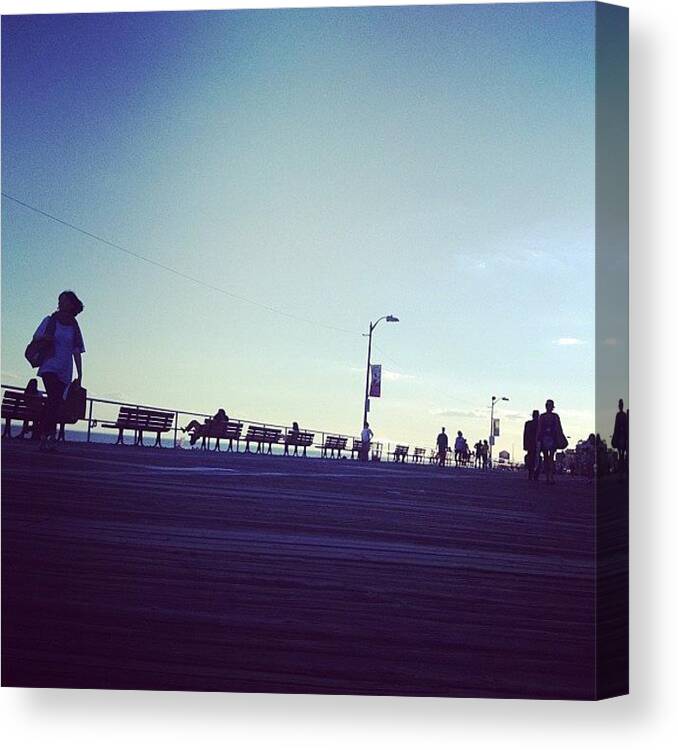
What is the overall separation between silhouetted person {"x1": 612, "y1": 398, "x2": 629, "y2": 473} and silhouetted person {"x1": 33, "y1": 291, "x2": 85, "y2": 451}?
393 cm

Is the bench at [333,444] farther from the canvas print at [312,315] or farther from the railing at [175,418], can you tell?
the canvas print at [312,315]

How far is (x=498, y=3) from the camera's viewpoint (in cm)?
555

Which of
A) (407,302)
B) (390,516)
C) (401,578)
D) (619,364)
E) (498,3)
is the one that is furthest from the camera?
(407,302)

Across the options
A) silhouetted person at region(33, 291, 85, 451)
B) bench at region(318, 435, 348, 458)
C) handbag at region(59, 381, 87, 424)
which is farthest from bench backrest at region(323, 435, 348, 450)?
silhouetted person at region(33, 291, 85, 451)

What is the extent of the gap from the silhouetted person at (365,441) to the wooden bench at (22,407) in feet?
32.8

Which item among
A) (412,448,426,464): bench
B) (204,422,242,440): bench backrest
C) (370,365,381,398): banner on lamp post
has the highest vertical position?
(370,365,381,398): banner on lamp post

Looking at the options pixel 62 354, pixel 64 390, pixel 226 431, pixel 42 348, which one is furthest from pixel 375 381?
pixel 42 348

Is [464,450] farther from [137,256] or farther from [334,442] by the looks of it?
[137,256]

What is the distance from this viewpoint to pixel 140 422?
46.6 ft

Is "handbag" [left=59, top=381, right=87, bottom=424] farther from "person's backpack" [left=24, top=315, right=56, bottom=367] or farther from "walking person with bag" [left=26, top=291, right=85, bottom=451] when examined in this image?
"person's backpack" [left=24, top=315, right=56, bottom=367]

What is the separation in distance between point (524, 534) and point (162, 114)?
13.0 feet

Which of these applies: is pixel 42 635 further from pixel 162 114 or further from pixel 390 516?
pixel 162 114

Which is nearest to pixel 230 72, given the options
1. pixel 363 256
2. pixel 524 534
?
pixel 363 256

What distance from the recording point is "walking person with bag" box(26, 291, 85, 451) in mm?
6738
